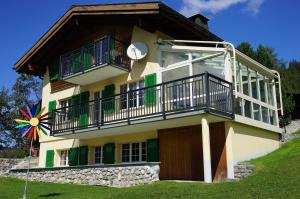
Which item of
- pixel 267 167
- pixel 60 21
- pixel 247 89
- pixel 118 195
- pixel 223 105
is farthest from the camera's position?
pixel 60 21

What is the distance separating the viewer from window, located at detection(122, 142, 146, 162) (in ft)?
50.7

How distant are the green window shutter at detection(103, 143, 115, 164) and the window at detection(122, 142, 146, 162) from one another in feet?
1.68

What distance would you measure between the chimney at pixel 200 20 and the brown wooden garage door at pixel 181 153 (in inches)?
A: 316

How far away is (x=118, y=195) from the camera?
9.96 metres

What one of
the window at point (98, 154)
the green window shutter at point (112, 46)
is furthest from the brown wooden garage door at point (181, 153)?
the window at point (98, 154)

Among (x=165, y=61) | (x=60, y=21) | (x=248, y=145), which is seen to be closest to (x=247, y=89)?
(x=248, y=145)

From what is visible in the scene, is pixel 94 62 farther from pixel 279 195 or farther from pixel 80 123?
pixel 279 195

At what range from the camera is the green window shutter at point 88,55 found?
1666 centimetres

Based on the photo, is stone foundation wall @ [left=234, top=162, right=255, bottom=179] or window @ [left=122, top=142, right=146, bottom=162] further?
window @ [left=122, top=142, right=146, bottom=162]

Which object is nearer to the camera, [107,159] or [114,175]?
[114,175]

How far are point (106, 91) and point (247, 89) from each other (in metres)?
6.60

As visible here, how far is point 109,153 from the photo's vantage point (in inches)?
633

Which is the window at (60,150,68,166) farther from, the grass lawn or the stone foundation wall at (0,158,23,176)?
the grass lawn

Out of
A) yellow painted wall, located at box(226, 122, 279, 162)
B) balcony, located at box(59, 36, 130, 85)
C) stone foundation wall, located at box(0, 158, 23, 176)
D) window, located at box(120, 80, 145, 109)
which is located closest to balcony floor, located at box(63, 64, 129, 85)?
balcony, located at box(59, 36, 130, 85)
